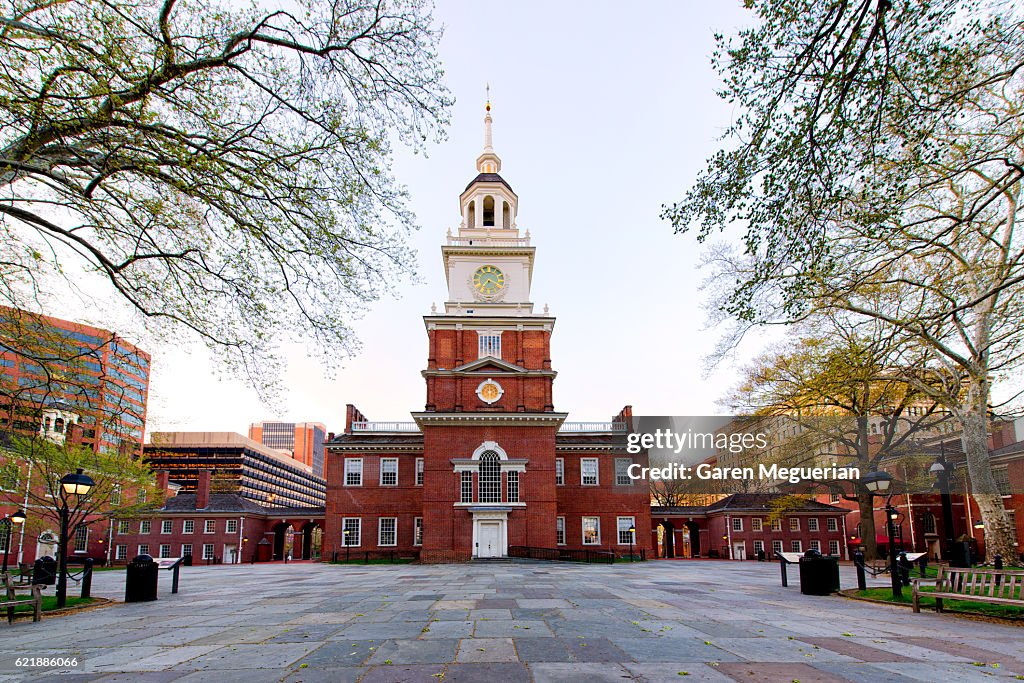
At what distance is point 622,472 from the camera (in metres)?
44.3

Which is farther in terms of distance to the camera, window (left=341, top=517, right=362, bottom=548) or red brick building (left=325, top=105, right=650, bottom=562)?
window (left=341, top=517, right=362, bottom=548)

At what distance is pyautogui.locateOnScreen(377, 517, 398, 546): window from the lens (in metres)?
43.4

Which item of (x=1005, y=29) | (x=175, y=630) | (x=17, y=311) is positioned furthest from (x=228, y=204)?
(x=1005, y=29)

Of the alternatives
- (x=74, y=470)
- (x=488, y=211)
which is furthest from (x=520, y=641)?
(x=488, y=211)

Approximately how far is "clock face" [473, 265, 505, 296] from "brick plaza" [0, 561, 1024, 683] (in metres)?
Result: 29.2

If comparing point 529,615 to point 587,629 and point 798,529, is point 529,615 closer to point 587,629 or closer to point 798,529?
point 587,629

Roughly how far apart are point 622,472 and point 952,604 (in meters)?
31.9

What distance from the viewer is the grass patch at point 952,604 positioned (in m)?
11.2

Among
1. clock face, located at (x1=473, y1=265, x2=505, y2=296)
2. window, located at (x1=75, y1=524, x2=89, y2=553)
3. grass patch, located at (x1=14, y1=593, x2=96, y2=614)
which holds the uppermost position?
clock face, located at (x1=473, y1=265, x2=505, y2=296)

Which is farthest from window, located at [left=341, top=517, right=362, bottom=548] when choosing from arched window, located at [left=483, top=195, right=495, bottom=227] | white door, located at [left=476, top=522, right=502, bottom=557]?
arched window, located at [left=483, top=195, right=495, bottom=227]

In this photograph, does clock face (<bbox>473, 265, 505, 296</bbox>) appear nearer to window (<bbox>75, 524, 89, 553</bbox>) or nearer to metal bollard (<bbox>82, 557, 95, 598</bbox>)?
metal bollard (<bbox>82, 557, 95, 598</bbox>)

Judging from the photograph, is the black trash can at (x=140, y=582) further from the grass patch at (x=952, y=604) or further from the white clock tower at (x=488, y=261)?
the white clock tower at (x=488, y=261)

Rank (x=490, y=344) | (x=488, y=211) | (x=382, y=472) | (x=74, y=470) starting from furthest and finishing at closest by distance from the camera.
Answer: (x=488, y=211) < (x=382, y=472) < (x=490, y=344) < (x=74, y=470)

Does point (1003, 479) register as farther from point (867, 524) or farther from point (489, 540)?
point (489, 540)
